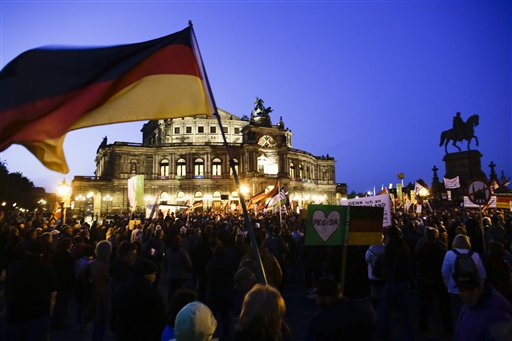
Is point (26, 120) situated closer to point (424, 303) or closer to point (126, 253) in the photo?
point (126, 253)

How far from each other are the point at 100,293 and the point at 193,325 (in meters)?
4.05

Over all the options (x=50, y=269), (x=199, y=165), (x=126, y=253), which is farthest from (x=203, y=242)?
(x=199, y=165)

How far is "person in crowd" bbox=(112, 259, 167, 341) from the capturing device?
13.1ft

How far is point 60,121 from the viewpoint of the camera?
4453 mm

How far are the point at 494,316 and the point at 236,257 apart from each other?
15.0 feet

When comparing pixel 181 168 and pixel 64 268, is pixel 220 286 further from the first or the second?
pixel 181 168

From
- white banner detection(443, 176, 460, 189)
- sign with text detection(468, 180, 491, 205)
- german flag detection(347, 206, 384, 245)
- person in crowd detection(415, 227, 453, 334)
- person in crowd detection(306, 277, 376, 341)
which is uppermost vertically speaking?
white banner detection(443, 176, 460, 189)

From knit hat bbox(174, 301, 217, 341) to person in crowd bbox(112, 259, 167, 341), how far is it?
1312 millimetres

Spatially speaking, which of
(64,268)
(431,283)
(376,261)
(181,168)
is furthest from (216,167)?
(431,283)

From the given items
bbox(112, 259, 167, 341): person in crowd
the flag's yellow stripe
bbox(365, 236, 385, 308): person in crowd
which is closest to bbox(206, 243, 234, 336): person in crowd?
bbox(112, 259, 167, 341): person in crowd

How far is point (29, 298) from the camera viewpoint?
15.0 ft

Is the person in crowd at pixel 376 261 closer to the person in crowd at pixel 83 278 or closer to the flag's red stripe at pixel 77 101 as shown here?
the flag's red stripe at pixel 77 101

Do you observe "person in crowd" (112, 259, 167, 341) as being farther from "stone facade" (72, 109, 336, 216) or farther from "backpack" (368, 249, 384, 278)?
"stone facade" (72, 109, 336, 216)

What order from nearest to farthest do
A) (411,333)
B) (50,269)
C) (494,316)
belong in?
(494,316)
(50,269)
(411,333)
